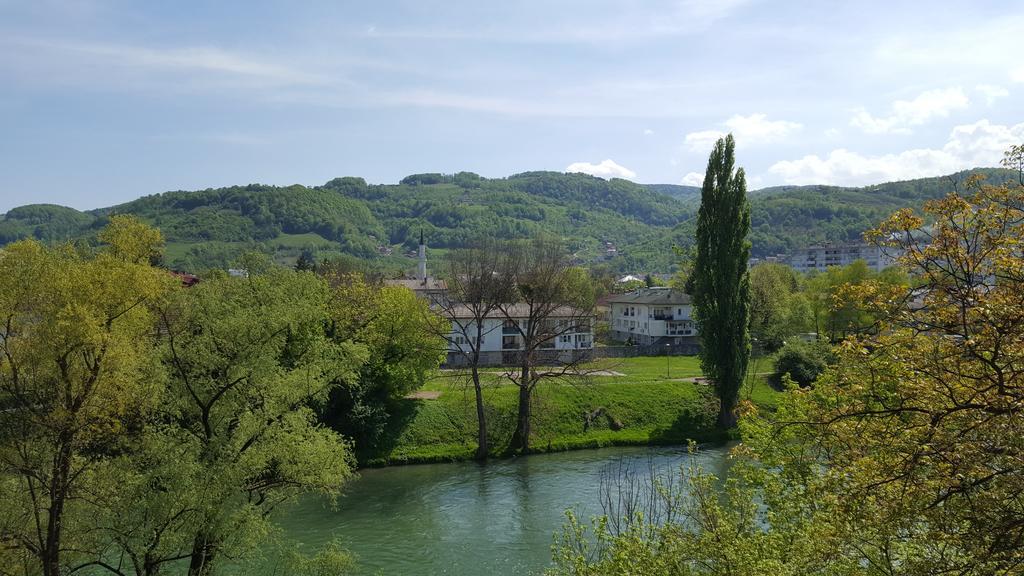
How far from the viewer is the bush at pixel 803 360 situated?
47344mm

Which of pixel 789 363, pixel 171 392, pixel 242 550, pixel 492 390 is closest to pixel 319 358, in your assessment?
pixel 171 392

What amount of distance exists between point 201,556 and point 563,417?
27656 millimetres

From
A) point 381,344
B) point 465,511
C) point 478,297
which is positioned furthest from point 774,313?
point 465,511

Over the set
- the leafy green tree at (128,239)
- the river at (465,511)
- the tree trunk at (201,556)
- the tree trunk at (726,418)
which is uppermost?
the leafy green tree at (128,239)

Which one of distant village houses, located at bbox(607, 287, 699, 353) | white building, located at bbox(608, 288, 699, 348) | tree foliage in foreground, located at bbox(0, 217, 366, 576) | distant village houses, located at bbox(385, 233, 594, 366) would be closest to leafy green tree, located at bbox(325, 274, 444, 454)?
distant village houses, located at bbox(385, 233, 594, 366)

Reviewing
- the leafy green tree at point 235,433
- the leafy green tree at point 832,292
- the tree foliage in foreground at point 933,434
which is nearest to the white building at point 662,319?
the leafy green tree at point 832,292

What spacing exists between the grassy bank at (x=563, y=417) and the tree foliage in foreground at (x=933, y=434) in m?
28.9

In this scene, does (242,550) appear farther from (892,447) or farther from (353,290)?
(353,290)

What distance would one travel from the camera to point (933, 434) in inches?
296

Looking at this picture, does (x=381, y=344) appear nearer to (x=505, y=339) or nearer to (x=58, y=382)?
(x=505, y=339)

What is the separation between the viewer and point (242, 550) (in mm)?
16859

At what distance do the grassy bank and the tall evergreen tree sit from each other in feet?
10.3

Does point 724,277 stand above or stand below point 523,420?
above

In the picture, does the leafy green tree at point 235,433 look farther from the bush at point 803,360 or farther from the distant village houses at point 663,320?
the distant village houses at point 663,320
